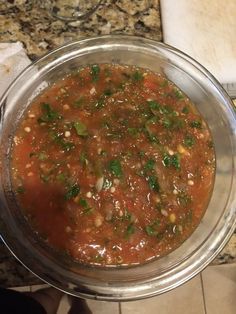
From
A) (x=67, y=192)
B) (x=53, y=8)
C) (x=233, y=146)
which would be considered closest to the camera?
(x=67, y=192)

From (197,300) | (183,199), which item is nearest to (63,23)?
(183,199)

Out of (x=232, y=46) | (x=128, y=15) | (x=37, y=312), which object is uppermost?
(x=128, y=15)

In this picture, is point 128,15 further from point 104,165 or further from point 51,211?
point 51,211

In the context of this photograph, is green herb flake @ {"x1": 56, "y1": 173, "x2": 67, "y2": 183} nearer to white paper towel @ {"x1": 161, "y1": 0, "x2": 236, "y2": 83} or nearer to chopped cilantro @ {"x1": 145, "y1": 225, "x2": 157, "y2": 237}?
chopped cilantro @ {"x1": 145, "y1": 225, "x2": 157, "y2": 237}

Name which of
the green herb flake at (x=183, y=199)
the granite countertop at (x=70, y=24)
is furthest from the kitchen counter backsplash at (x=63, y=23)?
the green herb flake at (x=183, y=199)

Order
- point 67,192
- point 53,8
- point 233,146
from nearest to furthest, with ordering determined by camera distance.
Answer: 1. point 67,192
2. point 233,146
3. point 53,8

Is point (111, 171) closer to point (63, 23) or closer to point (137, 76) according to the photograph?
point (137, 76)

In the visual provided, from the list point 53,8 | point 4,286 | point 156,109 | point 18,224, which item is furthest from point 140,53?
point 4,286
